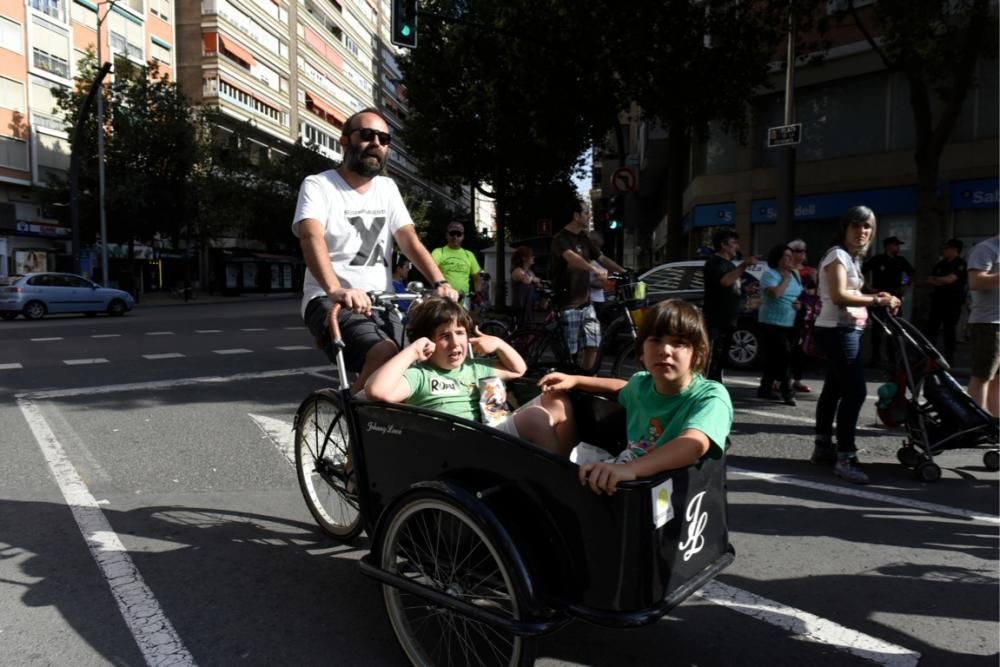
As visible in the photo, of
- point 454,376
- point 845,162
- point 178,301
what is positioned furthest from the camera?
point 178,301

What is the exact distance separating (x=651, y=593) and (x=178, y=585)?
2.08 m

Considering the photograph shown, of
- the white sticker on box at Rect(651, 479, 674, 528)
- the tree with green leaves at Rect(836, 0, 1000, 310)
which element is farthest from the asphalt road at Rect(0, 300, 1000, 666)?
the tree with green leaves at Rect(836, 0, 1000, 310)

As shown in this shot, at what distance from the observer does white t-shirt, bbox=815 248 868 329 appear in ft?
16.3

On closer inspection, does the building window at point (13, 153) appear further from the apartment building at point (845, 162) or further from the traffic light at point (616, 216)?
→ the traffic light at point (616, 216)

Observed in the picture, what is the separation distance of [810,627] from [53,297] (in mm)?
23536

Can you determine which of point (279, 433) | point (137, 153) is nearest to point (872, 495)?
point (279, 433)

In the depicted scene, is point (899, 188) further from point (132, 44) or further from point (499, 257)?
point (132, 44)

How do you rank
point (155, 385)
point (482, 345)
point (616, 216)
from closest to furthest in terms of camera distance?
point (482, 345) < point (155, 385) < point (616, 216)

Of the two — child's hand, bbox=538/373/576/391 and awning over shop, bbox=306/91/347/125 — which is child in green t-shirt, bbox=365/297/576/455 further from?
awning over shop, bbox=306/91/347/125

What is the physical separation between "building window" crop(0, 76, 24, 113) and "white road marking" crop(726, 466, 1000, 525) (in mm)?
39921

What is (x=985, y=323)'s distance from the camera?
5.18 m

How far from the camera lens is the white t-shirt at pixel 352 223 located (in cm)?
356

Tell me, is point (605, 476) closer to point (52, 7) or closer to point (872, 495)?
point (872, 495)

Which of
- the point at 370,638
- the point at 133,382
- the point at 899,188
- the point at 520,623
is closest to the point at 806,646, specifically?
the point at 520,623
